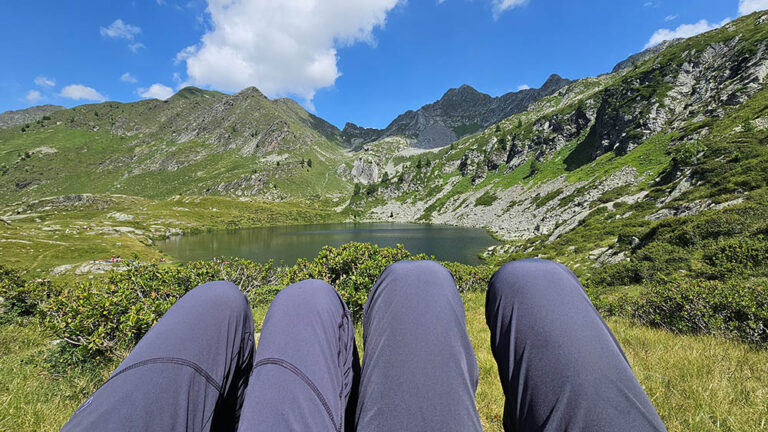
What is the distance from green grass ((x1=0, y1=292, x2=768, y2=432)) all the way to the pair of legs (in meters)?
2.04

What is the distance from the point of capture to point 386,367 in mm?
1520

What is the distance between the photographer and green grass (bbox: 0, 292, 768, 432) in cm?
255

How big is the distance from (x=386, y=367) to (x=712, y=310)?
7.31 m

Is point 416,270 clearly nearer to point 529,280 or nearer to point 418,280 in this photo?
point 418,280

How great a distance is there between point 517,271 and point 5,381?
22.3ft

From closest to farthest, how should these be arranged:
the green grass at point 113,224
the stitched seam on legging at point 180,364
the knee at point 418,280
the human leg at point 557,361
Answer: the human leg at point 557,361 < the stitched seam on legging at point 180,364 < the knee at point 418,280 < the green grass at point 113,224

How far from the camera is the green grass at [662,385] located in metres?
2.55

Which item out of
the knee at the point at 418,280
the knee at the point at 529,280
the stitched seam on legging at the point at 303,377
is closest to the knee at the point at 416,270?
the knee at the point at 418,280

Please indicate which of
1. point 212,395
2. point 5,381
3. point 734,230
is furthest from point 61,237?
point 734,230

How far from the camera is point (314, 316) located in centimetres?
175

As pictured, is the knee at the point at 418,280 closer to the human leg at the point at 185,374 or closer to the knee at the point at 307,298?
the knee at the point at 307,298

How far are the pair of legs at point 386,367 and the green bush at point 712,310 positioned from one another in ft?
18.7

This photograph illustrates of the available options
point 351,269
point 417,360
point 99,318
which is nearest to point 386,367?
point 417,360

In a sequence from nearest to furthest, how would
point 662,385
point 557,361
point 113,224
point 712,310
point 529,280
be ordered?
point 557,361
point 529,280
point 662,385
point 712,310
point 113,224
